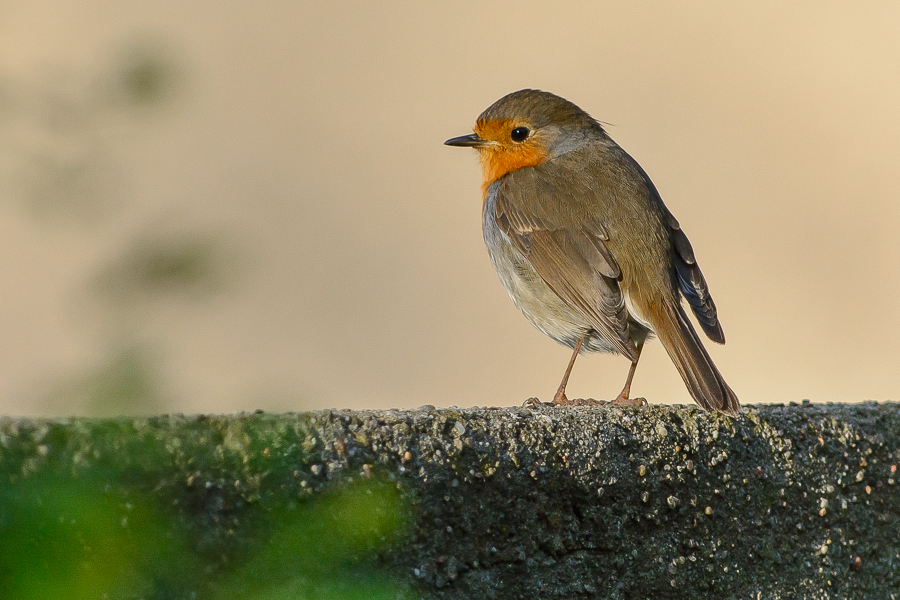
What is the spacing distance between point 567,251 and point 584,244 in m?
0.06

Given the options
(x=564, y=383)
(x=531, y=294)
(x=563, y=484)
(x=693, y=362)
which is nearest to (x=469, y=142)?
(x=531, y=294)

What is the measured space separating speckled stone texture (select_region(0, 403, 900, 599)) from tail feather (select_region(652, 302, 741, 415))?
17 cm

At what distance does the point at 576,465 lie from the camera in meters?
1.61

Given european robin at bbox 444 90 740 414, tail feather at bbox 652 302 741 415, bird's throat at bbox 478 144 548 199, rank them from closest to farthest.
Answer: tail feather at bbox 652 302 741 415
european robin at bbox 444 90 740 414
bird's throat at bbox 478 144 548 199

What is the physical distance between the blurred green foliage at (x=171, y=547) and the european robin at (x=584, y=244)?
4.42ft

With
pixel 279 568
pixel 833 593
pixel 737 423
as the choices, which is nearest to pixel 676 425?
pixel 737 423

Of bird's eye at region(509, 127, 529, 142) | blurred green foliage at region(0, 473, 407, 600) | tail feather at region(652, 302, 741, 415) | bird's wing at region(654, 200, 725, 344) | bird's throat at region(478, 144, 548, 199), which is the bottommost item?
blurred green foliage at region(0, 473, 407, 600)

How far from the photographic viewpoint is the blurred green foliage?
1.01 meters

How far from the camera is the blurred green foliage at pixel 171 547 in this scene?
101cm

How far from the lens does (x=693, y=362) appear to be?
8.55ft

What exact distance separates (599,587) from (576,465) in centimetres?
20

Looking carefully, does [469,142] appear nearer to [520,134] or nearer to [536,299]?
[520,134]

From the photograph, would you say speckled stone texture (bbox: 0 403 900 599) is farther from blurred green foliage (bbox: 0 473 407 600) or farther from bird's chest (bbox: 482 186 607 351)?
bird's chest (bbox: 482 186 607 351)

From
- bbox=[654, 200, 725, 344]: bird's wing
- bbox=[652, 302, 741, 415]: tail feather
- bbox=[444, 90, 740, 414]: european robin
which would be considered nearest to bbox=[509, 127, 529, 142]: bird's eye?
bbox=[444, 90, 740, 414]: european robin
